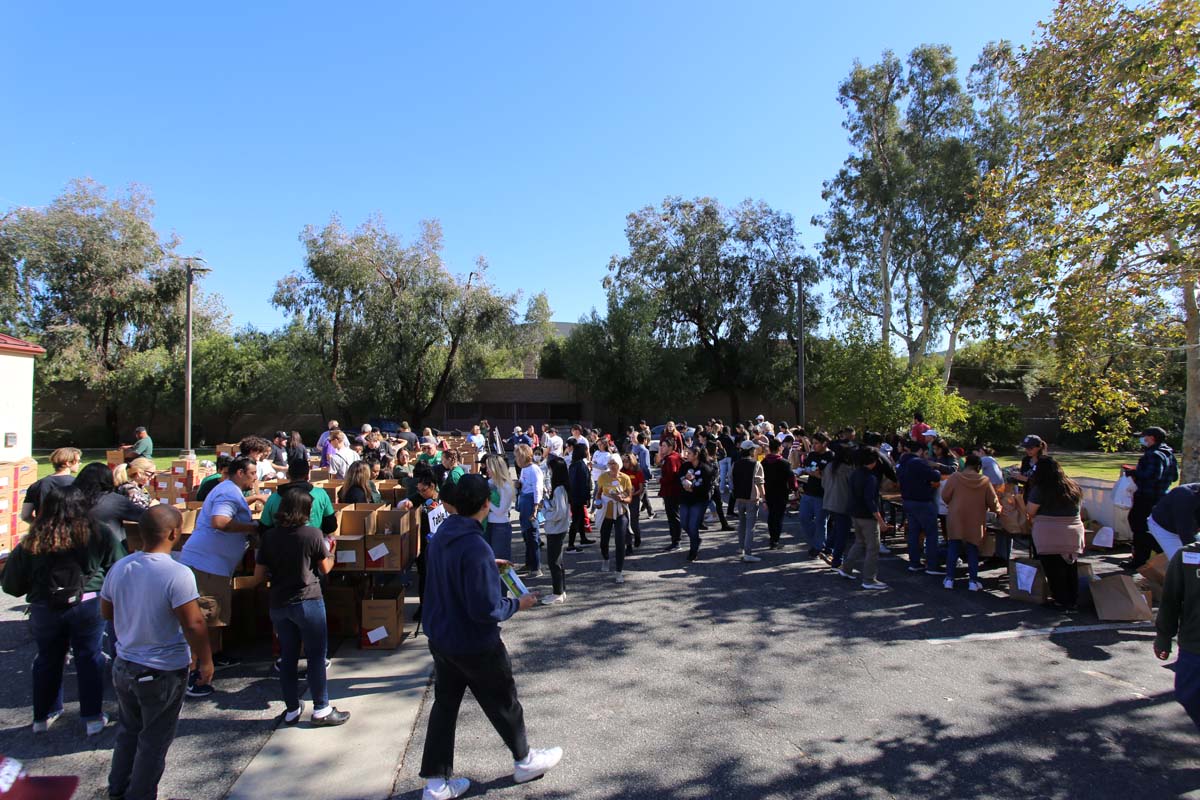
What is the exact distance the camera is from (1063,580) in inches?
272

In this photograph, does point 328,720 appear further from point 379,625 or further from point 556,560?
point 556,560

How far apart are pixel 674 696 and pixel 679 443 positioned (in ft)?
26.9

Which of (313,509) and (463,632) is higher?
(313,509)

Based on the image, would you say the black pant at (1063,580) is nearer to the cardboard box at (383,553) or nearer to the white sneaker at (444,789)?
the white sneaker at (444,789)

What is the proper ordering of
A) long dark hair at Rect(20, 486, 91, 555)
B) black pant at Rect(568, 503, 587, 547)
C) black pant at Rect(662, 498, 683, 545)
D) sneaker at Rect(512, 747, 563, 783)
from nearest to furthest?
1. sneaker at Rect(512, 747, 563, 783)
2. long dark hair at Rect(20, 486, 91, 555)
3. black pant at Rect(568, 503, 587, 547)
4. black pant at Rect(662, 498, 683, 545)

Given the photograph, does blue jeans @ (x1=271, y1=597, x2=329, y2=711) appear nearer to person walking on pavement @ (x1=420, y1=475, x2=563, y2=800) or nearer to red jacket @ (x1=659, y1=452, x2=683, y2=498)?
person walking on pavement @ (x1=420, y1=475, x2=563, y2=800)

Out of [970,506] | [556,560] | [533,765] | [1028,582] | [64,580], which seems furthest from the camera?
[970,506]

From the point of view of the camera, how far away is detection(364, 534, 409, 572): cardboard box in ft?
18.6

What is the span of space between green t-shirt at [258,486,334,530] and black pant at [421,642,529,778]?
1.73 m

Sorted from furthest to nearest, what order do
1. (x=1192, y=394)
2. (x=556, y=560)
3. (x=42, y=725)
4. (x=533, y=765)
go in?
(x=1192, y=394)
(x=556, y=560)
(x=42, y=725)
(x=533, y=765)

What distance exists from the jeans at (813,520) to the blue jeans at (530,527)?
376cm

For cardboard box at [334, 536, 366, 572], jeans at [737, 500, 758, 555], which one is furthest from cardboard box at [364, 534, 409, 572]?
jeans at [737, 500, 758, 555]

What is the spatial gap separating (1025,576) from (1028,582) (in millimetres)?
64

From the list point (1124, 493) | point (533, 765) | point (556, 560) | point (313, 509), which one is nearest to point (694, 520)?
point (556, 560)
